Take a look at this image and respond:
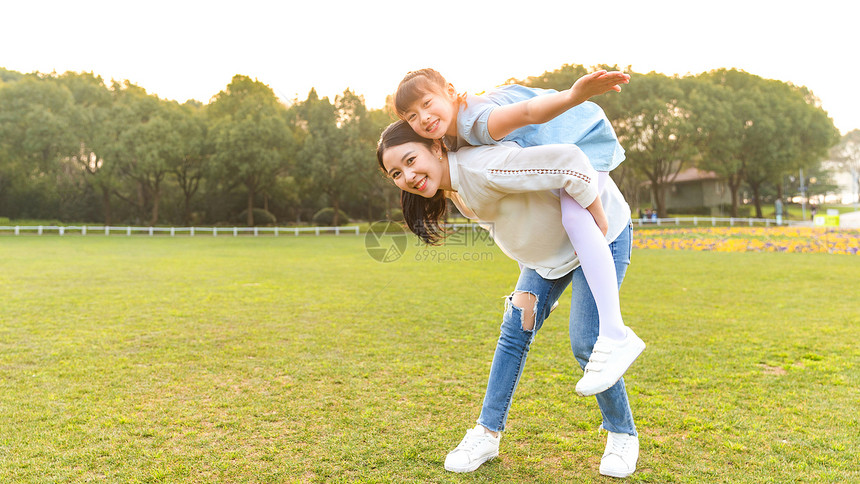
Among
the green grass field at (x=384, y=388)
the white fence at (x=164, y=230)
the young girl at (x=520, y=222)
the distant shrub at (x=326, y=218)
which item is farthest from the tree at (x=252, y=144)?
the young girl at (x=520, y=222)

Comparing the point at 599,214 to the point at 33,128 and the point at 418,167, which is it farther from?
the point at 33,128

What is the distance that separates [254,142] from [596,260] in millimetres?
30057

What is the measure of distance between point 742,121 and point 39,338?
35381 mm

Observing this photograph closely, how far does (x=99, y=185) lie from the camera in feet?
103

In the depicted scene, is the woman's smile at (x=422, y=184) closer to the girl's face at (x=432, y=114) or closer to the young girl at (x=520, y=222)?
the young girl at (x=520, y=222)

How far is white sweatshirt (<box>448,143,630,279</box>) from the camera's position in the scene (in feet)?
6.42

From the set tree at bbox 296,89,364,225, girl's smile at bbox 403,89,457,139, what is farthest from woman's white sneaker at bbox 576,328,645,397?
tree at bbox 296,89,364,225

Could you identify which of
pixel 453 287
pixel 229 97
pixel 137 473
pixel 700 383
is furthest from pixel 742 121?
pixel 137 473

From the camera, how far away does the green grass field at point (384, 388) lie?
7.83 ft

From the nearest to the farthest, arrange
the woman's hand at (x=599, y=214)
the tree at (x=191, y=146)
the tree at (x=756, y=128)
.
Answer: the woman's hand at (x=599, y=214) < the tree at (x=191, y=146) < the tree at (x=756, y=128)

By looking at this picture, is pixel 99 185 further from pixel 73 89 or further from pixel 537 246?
pixel 537 246

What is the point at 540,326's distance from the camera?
90.8 inches

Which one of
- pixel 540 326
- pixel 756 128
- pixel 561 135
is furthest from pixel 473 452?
pixel 756 128

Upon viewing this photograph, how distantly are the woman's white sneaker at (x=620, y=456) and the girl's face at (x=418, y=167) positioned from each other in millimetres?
1186
